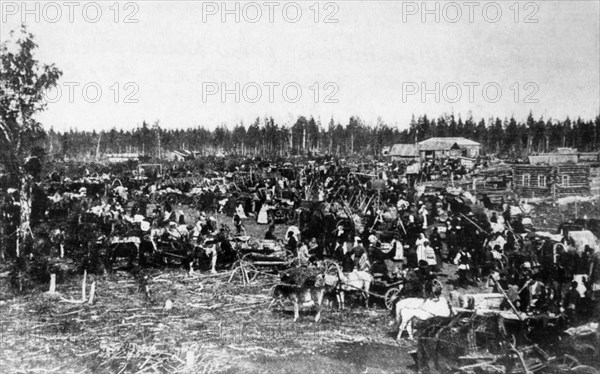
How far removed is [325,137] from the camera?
46781mm

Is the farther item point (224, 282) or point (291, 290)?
point (224, 282)

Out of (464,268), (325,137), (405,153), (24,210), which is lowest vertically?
(464,268)

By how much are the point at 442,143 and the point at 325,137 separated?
1280 centimetres

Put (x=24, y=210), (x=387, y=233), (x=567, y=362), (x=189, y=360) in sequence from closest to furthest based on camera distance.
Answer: (x=567, y=362) → (x=189, y=360) → (x=24, y=210) → (x=387, y=233)

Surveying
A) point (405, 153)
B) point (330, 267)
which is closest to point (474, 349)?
point (330, 267)

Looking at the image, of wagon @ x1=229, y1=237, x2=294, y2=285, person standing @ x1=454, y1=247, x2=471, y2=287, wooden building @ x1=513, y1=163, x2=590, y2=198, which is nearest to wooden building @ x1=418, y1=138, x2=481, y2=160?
wooden building @ x1=513, y1=163, x2=590, y2=198

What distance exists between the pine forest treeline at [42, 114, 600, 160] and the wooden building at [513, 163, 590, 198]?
8870mm

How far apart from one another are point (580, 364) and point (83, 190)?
708 inches

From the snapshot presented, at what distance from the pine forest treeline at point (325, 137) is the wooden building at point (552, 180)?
8.87 metres

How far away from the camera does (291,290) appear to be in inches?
387

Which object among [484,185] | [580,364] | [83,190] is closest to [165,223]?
[83,190]

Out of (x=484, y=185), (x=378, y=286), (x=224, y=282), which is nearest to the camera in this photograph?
(x=378, y=286)

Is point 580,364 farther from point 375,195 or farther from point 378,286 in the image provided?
point 375,195

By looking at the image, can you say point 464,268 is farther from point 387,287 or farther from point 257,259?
point 257,259
